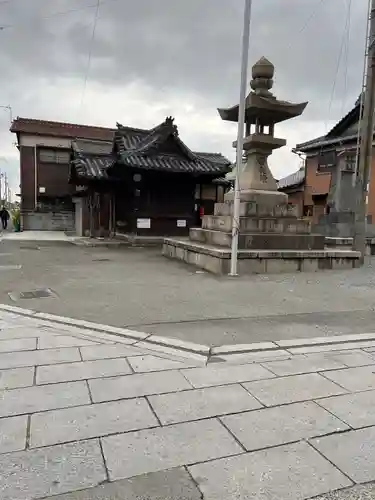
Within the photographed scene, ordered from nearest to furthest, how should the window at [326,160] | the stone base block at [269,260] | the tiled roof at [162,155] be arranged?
1. the stone base block at [269,260]
2. the tiled roof at [162,155]
3. the window at [326,160]

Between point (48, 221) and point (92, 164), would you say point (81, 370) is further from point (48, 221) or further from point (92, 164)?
point (48, 221)

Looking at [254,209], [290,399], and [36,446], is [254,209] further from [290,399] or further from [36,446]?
[36,446]

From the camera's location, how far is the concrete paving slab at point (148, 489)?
2.02m

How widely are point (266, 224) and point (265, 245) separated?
0.62 m

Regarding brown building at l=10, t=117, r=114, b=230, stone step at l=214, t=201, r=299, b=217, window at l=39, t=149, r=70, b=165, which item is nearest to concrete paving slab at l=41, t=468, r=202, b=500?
stone step at l=214, t=201, r=299, b=217

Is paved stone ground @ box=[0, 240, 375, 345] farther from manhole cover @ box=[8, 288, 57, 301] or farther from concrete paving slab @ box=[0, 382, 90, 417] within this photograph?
concrete paving slab @ box=[0, 382, 90, 417]

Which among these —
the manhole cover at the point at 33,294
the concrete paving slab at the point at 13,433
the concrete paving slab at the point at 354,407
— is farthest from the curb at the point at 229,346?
the manhole cover at the point at 33,294

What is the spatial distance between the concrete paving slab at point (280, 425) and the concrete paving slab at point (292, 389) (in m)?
0.13

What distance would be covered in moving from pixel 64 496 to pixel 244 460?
3.44 ft

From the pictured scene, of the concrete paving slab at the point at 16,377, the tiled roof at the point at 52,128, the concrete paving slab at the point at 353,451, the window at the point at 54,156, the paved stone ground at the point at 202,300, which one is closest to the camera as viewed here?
the concrete paving slab at the point at 353,451

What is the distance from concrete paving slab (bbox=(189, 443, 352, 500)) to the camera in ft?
6.80

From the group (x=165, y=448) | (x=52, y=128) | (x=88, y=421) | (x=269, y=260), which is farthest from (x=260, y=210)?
(x=52, y=128)

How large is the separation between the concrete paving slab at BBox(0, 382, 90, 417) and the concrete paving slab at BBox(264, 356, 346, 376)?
182 centimetres

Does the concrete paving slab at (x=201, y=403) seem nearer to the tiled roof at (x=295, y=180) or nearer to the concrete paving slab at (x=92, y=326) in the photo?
the concrete paving slab at (x=92, y=326)
